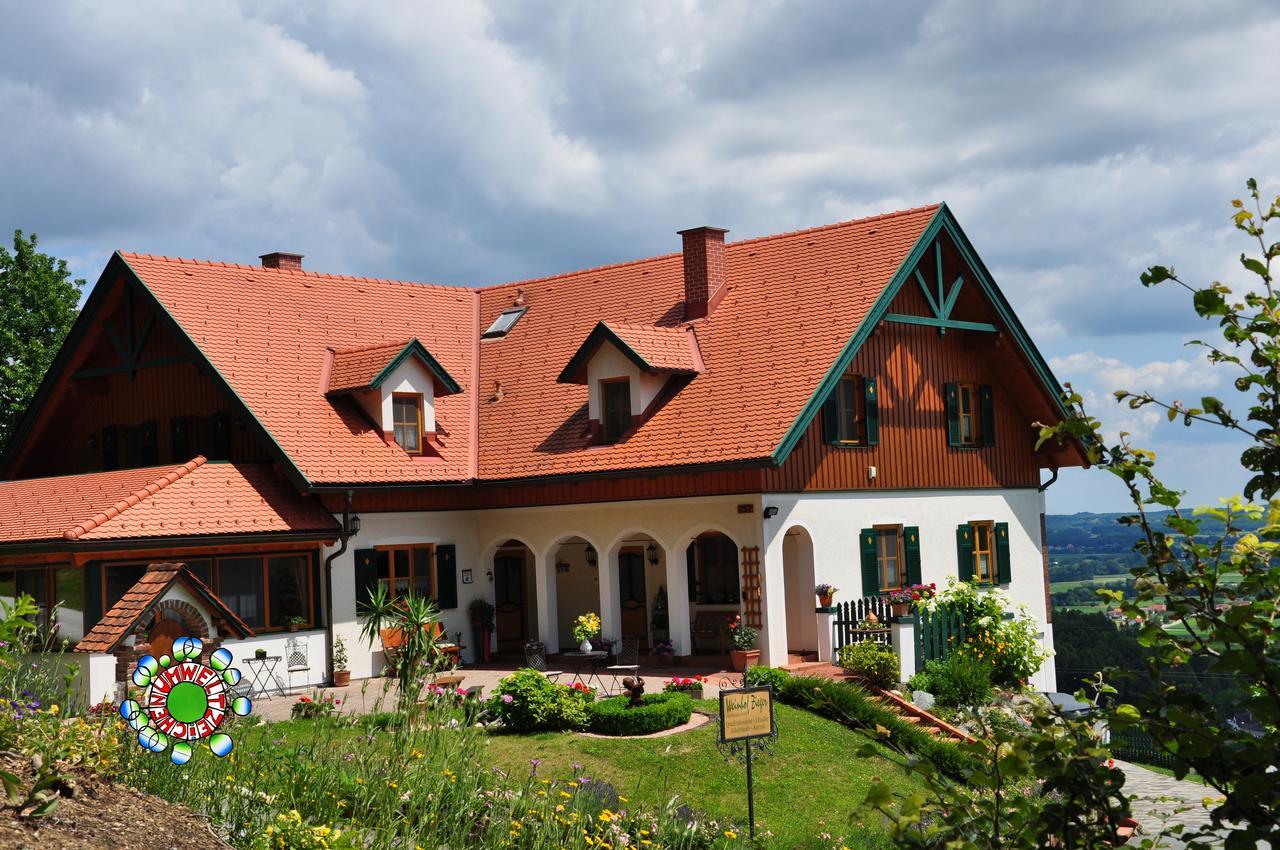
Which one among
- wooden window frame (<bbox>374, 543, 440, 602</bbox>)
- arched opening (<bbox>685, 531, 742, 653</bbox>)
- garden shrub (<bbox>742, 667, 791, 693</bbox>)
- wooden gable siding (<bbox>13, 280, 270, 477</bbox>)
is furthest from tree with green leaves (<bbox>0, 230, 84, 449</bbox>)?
garden shrub (<bbox>742, 667, 791, 693</bbox>)

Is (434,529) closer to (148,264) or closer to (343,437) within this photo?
(343,437)

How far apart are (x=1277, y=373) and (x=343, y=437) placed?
837 inches

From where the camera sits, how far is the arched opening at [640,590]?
24797mm

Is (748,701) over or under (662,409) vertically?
under

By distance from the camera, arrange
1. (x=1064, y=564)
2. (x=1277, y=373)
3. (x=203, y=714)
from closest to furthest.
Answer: (x=1277, y=373)
(x=203, y=714)
(x=1064, y=564)

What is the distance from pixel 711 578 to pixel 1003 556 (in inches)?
236

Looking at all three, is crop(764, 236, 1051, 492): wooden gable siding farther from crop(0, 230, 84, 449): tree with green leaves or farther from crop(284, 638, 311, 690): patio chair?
crop(0, 230, 84, 449): tree with green leaves

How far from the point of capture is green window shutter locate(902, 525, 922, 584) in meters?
24.8

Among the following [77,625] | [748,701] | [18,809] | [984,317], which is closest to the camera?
[18,809]

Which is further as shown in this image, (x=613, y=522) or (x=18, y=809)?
(x=613, y=522)

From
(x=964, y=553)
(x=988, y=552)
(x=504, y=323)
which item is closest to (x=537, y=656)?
(x=964, y=553)

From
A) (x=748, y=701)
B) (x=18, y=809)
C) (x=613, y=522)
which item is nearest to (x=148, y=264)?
(x=613, y=522)

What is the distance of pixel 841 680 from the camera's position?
833 inches

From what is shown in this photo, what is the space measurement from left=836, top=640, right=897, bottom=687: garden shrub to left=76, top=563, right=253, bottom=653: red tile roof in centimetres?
896
